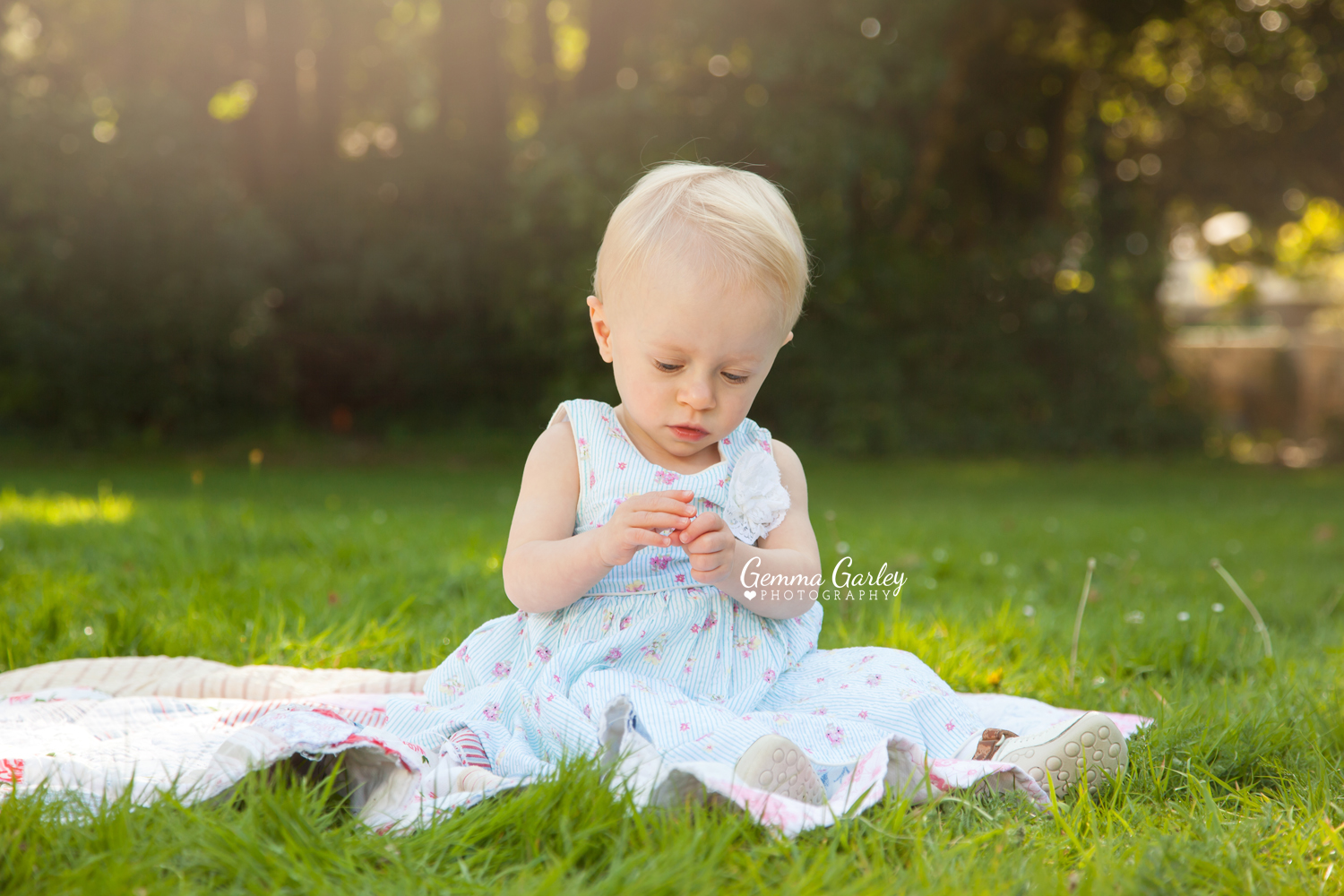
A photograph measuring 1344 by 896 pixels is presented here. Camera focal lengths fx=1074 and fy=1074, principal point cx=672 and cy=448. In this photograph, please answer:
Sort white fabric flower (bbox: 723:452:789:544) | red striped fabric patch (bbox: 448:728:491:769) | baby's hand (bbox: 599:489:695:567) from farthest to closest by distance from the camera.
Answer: white fabric flower (bbox: 723:452:789:544) < red striped fabric patch (bbox: 448:728:491:769) < baby's hand (bbox: 599:489:695:567)

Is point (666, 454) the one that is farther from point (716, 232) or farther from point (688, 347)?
point (716, 232)

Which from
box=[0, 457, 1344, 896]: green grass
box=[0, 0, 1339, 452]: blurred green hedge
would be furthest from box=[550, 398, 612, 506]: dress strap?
box=[0, 0, 1339, 452]: blurred green hedge

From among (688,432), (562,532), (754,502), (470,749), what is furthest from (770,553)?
(470,749)

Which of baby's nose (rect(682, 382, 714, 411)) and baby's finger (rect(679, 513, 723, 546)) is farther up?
baby's nose (rect(682, 382, 714, 411))

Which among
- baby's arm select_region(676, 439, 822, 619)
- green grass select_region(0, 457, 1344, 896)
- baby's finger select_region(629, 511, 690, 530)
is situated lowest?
green grass select_region(0, 457, 1344, 896)

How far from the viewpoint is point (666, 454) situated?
2.19 m

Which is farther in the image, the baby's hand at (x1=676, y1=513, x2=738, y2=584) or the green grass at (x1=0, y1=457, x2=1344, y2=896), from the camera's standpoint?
the baby's hand at (x1=676, y1=513, x2=738, y2=584)

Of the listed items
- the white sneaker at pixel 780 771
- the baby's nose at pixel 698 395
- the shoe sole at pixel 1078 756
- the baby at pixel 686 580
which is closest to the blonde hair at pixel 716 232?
the baby at pixel 686 580

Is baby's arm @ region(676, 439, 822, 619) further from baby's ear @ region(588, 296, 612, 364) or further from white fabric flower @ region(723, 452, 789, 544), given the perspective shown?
baby's ear @ region(588, 296, 612, 364)

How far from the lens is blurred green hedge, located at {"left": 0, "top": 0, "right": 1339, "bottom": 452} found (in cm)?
963

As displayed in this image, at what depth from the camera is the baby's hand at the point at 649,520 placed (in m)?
1.75

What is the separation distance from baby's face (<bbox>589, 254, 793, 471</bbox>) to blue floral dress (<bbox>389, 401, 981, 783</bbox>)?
0.16 metres

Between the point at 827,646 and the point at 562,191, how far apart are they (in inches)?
315

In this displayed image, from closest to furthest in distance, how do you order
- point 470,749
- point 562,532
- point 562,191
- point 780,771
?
point 780,771, point 470,749, point 562,532, point 562,191
